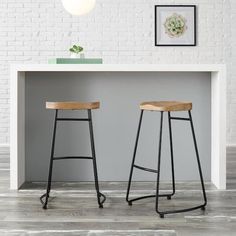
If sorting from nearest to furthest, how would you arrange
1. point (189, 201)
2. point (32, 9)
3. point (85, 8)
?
point (189, 201)
point (85, 8)
point (32, 9)

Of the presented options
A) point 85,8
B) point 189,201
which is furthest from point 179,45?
point 189,201

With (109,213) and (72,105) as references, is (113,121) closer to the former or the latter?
(72,105)

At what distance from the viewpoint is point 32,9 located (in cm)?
638

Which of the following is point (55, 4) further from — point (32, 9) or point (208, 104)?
point (208, 104)

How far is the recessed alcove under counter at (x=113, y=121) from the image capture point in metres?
3.90

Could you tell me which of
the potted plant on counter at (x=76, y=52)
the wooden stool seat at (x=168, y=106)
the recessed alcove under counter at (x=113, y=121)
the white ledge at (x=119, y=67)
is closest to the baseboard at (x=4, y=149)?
the recessed alcove under counter at (x=113, y=121)

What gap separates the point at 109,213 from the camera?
299 cm

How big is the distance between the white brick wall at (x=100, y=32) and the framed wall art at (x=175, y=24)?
0.07 m

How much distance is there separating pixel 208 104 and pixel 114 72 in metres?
0.78

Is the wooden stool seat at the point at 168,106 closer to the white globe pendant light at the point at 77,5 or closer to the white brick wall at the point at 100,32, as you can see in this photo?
the white globe pendant light at the point at 77,5

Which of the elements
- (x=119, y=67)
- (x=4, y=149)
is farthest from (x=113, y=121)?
(x=4, y=149)

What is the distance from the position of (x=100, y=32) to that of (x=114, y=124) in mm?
2712

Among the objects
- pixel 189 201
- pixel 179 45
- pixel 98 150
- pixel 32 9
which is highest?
pixel 32 9

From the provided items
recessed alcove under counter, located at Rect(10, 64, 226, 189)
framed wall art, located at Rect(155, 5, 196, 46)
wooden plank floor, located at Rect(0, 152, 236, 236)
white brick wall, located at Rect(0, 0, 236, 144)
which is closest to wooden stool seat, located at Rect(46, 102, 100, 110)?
wooden plank floor, located at Rect(0, 152, 236, 236)
